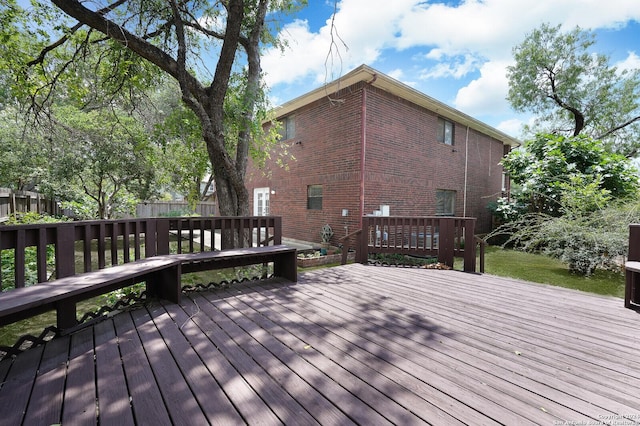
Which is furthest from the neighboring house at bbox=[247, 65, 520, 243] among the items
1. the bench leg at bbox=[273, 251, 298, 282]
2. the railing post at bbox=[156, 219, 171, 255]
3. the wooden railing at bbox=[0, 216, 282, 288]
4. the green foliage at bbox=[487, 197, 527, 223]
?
the railing post at bbox=[156, 219, 171, 255]

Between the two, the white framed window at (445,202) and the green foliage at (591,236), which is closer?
the green foliage at (591,236)

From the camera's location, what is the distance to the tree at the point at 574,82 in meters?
12.0

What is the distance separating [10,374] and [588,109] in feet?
61.7

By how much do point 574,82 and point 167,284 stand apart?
16.8m

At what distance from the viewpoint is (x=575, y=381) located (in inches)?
67.4

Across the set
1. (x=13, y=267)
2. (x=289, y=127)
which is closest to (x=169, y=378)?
(x=13, y=267)

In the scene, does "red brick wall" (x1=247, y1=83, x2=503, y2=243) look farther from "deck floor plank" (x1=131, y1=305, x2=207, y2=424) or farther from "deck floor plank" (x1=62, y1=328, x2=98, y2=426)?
"deck floor plank" (x1=62, y1=328, x2=98, y2=426)

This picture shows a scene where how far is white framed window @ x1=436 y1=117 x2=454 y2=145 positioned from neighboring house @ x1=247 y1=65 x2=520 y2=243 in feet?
0.11

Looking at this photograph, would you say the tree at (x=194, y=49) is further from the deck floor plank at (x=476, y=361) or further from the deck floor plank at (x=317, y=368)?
the deck floor plank at (x=476, y=361)

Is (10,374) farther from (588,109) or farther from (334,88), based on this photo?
(588,109)

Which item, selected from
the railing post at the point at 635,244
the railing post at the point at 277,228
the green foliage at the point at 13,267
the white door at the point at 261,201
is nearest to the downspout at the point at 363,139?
the railing post at the point at 277,228

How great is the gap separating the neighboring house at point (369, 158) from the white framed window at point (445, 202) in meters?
0.04

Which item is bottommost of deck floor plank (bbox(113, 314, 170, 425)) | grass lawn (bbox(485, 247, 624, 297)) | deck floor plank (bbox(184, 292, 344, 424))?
grass lawn (bbox(485, 247, 624, 297))

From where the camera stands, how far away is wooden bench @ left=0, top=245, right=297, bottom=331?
6.03 feet
